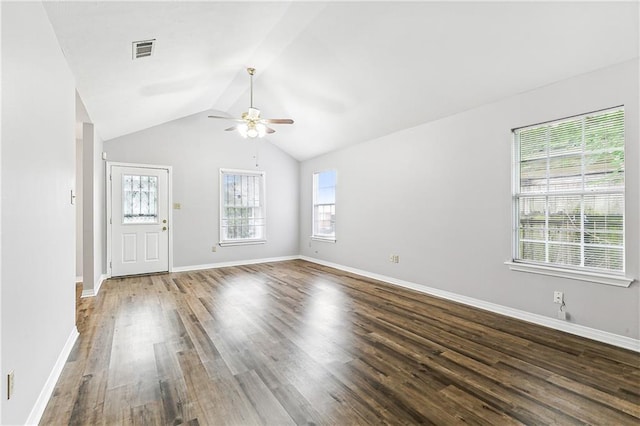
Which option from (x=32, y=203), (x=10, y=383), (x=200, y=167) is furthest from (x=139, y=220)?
(x=10, y=383)

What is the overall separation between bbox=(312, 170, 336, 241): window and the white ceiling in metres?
1.96

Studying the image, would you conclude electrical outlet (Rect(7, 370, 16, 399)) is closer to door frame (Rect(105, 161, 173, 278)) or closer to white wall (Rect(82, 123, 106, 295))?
white wall (Rect(82, 123, 106, 295))

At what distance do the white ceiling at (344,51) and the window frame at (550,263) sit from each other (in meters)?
0.56

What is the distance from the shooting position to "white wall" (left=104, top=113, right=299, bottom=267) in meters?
5.74

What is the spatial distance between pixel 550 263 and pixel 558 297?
1.20 feet

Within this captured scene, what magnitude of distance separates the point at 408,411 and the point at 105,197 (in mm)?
5820

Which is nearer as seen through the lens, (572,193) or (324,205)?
(572,193)

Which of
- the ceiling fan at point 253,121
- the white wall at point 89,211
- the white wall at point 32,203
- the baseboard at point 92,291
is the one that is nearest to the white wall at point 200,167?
the white wall at point 89,211

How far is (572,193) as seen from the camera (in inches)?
122

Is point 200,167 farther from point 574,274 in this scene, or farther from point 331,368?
point 574,274

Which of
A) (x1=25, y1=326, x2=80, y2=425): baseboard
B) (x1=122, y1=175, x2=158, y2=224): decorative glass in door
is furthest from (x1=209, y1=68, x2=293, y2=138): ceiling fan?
(x1=25, y1=326, x2=80, y2=425): baseboard

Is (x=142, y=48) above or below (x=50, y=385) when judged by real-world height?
above

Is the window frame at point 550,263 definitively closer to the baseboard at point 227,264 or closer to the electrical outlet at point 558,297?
the electrical outlet at point 558,297

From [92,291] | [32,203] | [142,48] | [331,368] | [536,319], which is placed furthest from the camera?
[92,291]
